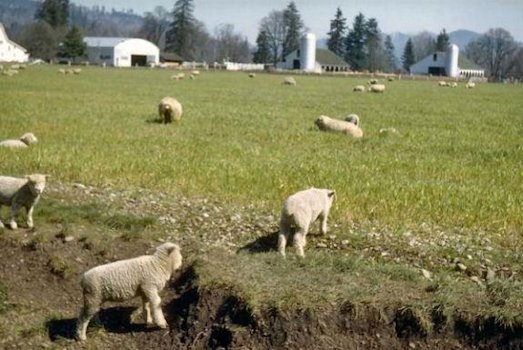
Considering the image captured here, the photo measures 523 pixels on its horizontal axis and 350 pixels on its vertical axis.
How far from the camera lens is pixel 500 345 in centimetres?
661

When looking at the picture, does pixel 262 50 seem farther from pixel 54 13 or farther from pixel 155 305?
pixel 155 305

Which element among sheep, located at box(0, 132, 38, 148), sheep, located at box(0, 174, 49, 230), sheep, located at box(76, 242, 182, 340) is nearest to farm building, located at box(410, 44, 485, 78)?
sheep, located at box(0, 132, 38, 148)

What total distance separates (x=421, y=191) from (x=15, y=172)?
7.24 metres

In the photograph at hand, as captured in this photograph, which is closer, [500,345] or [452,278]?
[500,345]

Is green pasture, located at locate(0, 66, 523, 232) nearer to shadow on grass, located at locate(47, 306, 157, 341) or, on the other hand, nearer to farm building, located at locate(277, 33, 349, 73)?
shadow on grass, located at locate(47, 306, 157, 341)

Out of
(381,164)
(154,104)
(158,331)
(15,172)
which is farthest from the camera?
Answer: (154,104)

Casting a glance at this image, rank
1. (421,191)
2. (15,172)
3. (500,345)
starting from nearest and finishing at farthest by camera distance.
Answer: (500,345)
(421,191)
(15,172)

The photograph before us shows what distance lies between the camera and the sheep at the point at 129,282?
679 cm

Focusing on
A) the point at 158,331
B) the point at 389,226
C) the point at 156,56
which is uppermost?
the point at 156,56

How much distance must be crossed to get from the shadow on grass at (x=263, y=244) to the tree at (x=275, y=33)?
157 meters

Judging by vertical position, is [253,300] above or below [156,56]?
below

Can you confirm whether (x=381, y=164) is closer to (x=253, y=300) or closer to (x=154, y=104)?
(x=253, y=300)

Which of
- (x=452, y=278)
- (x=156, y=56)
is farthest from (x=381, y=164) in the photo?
(x=156, y=56)

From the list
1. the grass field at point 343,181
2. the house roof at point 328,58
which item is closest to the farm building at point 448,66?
the house roof at point 328,58
